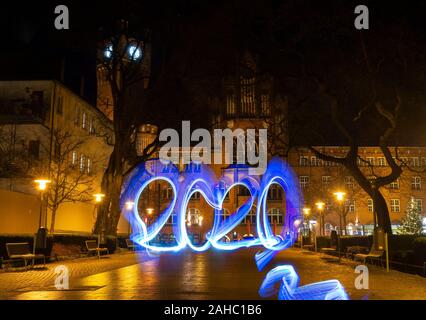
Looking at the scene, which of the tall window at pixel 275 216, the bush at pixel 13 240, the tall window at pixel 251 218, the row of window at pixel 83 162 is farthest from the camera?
the tall window at pixel 251 218

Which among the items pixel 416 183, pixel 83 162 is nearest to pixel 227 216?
pixel 416 183

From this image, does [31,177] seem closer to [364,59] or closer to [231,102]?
[364,59]

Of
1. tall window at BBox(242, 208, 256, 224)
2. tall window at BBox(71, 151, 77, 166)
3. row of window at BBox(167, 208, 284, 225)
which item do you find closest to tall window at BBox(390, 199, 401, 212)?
row of window at BBox(167, 208, 284, 225)

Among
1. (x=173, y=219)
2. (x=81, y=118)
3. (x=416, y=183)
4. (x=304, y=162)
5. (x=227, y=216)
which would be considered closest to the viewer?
(x=81, y=118)

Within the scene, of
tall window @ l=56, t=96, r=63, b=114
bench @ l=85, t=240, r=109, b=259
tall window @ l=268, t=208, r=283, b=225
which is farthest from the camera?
tall window @ l=268, t=208, r=283, b=225

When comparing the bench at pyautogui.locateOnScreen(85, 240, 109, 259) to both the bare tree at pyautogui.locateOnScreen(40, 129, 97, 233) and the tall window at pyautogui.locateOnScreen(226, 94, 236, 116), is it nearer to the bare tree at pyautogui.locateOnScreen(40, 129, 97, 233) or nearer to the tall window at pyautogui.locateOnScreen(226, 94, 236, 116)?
the bare tree at pyautogui.locateOnScreen(40, 129, 97, 233)

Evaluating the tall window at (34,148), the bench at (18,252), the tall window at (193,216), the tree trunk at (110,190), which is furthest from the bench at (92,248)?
the tall window at (193,216)

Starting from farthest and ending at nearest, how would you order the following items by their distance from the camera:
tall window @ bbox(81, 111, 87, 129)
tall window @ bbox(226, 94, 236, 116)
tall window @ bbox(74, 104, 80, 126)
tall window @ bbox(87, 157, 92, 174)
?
tall window @ bbox(226, 94, 236, 116), tall window @ bbox(87, 157, 92, 174), tall window @ bbox(81, 111, 87, 129), tall window @ bbox(74, 104, 80, 126)

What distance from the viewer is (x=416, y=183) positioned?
85250 millimetres

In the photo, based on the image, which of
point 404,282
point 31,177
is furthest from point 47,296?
point 31,177

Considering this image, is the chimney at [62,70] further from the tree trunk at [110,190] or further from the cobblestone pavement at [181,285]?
→ the cobblestone pavement at [181,285]

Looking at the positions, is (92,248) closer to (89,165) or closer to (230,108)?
(89,165)

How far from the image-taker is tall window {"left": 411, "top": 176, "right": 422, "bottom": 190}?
84875 mm

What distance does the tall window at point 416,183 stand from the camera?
84.9 m
